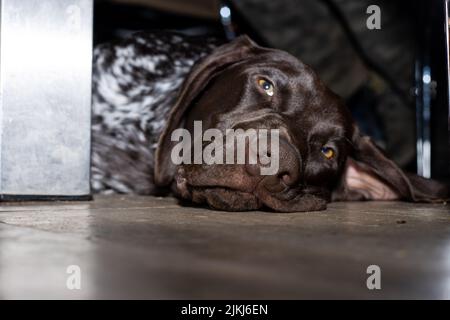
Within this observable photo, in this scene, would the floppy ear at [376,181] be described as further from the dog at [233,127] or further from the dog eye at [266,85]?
the dog eye at [266,85]

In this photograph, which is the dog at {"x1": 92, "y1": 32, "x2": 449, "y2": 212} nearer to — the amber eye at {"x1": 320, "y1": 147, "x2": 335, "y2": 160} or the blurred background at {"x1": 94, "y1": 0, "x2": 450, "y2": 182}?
the amber eye at {"x1": 320, "y1": 147, "x2": 335, "y2": 160}

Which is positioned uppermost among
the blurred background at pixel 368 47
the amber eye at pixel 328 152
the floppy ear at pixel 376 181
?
the blurred background at pixel 368 47

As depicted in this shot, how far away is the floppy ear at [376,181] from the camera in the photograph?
3346 millimetres

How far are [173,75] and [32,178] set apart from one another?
4.84 ft

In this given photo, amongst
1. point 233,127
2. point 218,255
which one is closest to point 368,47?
point 233,127

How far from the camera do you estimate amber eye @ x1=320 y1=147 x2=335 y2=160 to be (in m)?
3.03

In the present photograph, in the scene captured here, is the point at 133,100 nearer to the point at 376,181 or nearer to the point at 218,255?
the point at 376,181

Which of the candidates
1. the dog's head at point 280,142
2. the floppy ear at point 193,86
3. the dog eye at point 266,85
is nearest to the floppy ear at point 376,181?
the dog's head at point 280,142

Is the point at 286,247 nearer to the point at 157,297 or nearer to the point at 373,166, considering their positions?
the point at 157,297

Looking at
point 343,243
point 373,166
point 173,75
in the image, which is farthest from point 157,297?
point 173,75

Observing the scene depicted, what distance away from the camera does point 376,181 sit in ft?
11.5

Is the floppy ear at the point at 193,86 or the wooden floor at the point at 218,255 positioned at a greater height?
the floppy ear at the point at 193,86

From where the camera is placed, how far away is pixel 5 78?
9.11 feet

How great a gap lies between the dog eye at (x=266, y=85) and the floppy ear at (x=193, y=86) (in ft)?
1.20
